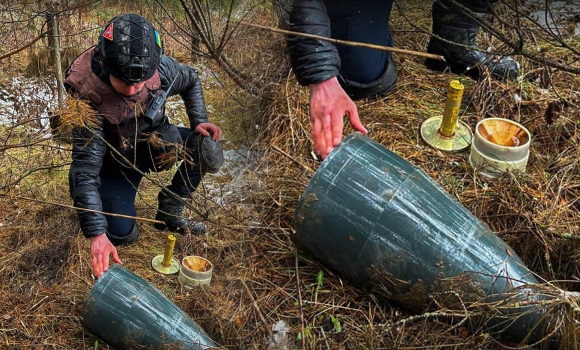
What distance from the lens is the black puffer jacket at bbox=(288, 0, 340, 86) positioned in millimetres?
2408

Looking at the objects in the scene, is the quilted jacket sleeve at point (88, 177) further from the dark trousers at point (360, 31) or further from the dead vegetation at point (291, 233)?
the dark trousers at point (360, 31)

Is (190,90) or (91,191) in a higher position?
(190,90)

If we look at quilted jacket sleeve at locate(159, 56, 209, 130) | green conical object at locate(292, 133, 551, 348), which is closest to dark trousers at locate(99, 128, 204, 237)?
quilted jacket sleeve at locate(159, 56, 209, 130)

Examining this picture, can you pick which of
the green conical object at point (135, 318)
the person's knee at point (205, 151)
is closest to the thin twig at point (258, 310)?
the green conical object at point (135, 318)

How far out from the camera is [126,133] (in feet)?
10.3

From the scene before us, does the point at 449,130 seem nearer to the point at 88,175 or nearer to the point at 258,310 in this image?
the point at 258,310

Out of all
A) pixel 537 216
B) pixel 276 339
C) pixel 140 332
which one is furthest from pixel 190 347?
pixel 537 216

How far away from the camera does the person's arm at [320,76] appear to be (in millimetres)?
2254

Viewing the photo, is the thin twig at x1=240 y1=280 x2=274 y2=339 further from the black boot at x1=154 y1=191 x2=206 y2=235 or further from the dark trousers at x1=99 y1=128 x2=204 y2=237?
the black boot at x1=154 y1=191 x2=206 y2=235

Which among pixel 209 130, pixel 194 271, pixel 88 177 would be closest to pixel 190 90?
pixel 209 130

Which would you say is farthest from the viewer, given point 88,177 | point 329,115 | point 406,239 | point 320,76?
point 88,177

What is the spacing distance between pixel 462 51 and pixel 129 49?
1662 millimetres

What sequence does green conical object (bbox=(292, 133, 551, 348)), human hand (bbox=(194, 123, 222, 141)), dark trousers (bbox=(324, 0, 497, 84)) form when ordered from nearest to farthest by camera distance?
green conical object (bbox=(292, 133, 551, 348)) → dark trousers (bbox=(324, 0, 497, 84)) → human hand (bbox=(194, 123, 222, 141))

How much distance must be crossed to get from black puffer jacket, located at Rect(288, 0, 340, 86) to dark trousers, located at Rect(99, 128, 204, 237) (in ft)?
3.53
